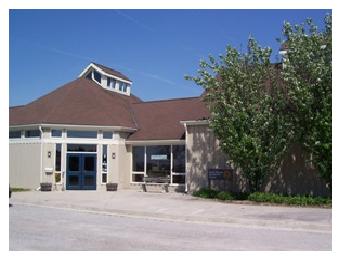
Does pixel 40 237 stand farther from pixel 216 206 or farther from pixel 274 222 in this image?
pixel 216 206

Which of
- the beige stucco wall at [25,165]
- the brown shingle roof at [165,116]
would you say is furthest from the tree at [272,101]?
the beige stucco wall at [25,165]

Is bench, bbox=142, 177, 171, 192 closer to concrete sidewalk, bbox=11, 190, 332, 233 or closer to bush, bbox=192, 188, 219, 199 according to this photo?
concrete sidewalk, bbox=11, 190, 332, 233

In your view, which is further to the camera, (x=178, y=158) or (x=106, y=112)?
(x=106, y=112)

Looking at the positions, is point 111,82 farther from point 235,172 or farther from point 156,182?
point 235,172

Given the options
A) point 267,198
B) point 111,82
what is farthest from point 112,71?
point 267,198

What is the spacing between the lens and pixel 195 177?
75.9 ft

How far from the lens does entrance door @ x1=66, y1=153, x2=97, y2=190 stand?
84.1 ft

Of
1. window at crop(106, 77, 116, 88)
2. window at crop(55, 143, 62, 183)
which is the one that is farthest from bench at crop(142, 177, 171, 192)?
window at crop(106, 77, 116, 88)

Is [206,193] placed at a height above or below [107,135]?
below

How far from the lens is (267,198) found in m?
18.6

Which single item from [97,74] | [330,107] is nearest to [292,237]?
[330,107]

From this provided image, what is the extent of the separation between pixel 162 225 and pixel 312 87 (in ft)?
26.1

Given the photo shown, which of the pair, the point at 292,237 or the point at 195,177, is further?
the point at 195,177

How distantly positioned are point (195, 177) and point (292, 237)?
11566 mm
